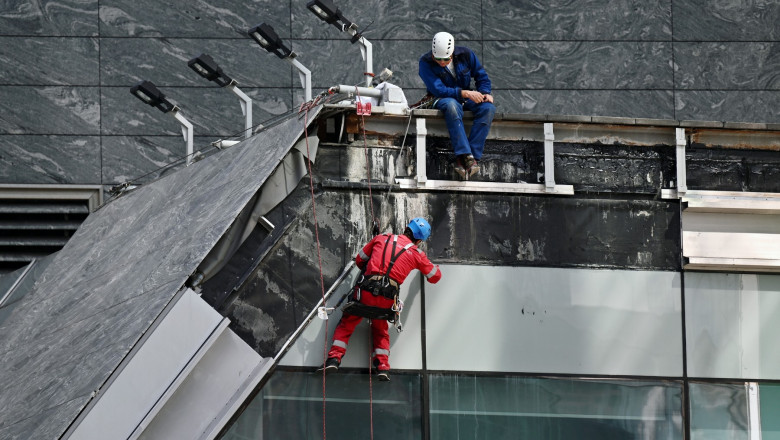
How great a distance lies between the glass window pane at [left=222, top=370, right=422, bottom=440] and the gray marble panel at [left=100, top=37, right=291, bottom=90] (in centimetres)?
886

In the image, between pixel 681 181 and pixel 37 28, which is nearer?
pixel 681 181

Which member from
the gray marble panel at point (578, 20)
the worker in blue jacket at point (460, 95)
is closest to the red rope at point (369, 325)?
the worker in blue jacket at point (460, 95)

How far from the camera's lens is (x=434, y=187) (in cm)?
1727

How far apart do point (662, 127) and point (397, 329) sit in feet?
13.3

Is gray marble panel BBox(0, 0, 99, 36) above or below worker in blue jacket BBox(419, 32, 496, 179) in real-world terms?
above

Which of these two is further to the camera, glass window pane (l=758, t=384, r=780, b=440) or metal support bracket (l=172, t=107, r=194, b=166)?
metal support bracket (l=172, t=107, r=194, b=166)

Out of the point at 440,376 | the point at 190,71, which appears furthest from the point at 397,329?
the point at 190,71

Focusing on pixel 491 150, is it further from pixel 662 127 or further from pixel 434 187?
pixel 662 127

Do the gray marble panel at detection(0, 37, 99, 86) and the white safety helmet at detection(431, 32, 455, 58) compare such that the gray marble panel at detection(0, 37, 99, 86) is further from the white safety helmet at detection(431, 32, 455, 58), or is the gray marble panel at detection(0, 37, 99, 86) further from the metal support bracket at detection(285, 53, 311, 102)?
the white safety helmet at detection(431, 32, 455, 58)

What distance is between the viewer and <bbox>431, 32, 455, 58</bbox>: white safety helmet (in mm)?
17719

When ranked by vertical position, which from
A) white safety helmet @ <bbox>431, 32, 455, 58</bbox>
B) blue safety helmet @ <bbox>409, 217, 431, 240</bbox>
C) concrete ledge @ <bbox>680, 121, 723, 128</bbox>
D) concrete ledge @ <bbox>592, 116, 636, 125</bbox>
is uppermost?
white safety helmet @ <bbox>431, 32, 455, 58</bbox>

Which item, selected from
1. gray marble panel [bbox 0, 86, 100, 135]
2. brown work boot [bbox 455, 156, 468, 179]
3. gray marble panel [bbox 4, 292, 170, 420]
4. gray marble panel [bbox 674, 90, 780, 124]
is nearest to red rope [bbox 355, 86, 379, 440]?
brown work boot [bbox 455, 156, 468, 179]

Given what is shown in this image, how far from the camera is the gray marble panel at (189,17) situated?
24469 mm

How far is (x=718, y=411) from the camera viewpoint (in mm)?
17406
